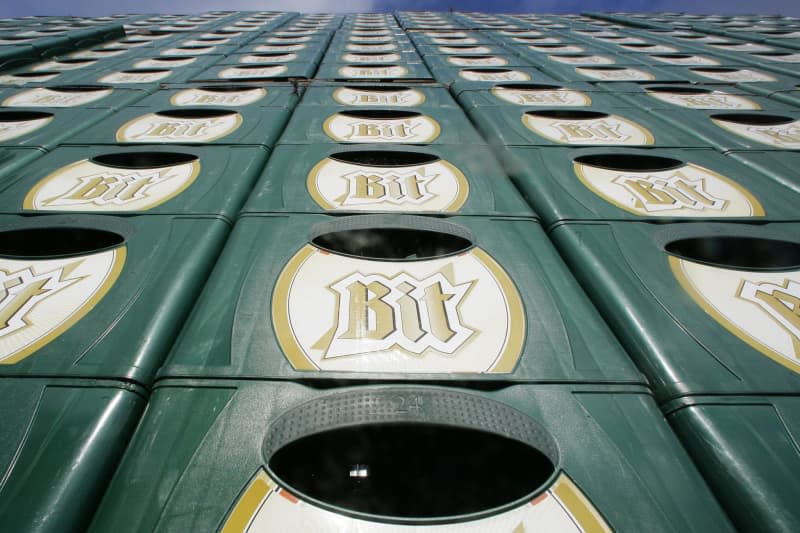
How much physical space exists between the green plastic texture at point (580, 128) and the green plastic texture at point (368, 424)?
1817mm

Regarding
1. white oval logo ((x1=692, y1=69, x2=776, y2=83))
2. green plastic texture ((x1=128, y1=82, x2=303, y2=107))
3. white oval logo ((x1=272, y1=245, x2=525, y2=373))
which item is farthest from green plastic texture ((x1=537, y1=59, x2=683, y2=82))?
white oval logo ((x1=272, y1=245, x2=525, y2=373))

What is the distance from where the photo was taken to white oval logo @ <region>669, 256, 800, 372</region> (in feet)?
4.06

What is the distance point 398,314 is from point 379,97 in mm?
2648

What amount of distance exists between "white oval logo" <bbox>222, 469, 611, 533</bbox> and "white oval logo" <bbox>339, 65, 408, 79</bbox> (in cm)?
423

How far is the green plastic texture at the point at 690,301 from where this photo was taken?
1.13 m

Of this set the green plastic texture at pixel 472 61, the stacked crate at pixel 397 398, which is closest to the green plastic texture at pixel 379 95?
the green plastic texture at pixel 472 61

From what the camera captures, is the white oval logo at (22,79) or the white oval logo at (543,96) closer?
the white oval logo at (543,96)

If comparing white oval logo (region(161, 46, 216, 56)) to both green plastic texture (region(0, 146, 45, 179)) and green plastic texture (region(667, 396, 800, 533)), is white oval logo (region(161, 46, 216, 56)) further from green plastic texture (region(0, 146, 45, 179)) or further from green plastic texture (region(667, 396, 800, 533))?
green plastic texture (region(667, 396, 800, 533))

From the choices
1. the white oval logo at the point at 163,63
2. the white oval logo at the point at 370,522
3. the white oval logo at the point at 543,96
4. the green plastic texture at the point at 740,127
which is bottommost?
the white oval logo at the point at 370,522

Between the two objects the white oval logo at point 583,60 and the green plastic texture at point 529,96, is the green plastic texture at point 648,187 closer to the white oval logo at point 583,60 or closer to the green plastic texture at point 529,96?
the green plastic texture at point 529,96

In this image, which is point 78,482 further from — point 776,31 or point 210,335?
point 776,31

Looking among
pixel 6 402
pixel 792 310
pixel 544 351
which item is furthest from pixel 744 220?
pixel 6 402

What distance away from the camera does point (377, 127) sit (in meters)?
2.79

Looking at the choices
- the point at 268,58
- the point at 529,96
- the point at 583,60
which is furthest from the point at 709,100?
the point at 268,58
